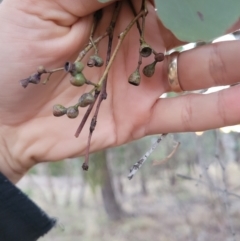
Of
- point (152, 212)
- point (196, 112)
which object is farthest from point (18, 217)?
point (152, 212)

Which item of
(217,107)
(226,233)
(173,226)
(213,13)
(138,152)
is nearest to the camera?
(213,13)

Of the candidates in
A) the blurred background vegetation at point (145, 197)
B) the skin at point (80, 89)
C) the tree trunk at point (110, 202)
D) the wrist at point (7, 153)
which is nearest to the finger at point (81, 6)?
the skin at point (80, 89)

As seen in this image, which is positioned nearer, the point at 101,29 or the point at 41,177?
the point at 101,29

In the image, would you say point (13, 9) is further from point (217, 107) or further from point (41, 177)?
point (41, 177)

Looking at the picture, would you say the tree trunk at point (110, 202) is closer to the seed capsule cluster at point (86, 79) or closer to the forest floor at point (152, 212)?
the forest floor at point (152, 212)

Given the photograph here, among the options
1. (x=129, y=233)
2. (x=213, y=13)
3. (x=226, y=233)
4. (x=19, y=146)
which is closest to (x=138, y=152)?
(x=129, y=233)

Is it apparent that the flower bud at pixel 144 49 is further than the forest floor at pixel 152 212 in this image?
No

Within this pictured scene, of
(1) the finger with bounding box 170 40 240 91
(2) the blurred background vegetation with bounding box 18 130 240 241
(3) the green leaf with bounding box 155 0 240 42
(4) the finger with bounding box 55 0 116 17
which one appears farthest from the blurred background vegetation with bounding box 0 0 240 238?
(3) the green leaf with bounding box 155 0 240 42
